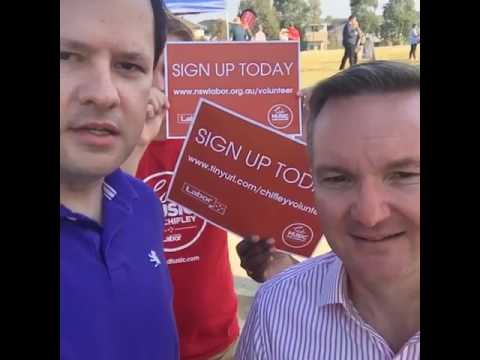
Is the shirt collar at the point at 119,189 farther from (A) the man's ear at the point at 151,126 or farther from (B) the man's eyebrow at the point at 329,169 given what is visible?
(B) the man's eyebrow at the point at 329,169

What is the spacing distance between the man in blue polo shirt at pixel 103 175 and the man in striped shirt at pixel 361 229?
31cm

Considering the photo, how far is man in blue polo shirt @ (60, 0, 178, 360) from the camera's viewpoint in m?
1.26

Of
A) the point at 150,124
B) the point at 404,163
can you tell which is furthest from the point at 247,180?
the point at 404,163

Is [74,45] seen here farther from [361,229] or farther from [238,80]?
[361,229]

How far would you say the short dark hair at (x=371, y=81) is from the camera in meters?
1.23

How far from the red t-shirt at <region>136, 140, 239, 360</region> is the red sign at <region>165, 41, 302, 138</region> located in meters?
0.11

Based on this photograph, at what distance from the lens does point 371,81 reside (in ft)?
4.06

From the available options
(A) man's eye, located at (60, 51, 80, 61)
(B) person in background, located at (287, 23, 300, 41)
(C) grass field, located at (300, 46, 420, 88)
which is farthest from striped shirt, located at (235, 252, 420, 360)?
(A) man's eye, located at (60, 51, 80, 61)

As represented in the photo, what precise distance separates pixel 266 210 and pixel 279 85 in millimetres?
326

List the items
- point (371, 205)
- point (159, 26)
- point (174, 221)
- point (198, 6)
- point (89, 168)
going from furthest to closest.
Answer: point (174, 221) < point (198, 6) < point (159, 26) < point (89, 168) < point (371, 205)

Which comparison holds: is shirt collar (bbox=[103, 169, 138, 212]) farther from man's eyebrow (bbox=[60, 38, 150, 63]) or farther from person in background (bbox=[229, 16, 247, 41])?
person in background (bbox=[229, 16, 247, 41])

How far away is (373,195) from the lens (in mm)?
1212

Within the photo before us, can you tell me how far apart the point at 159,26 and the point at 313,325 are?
765mm
